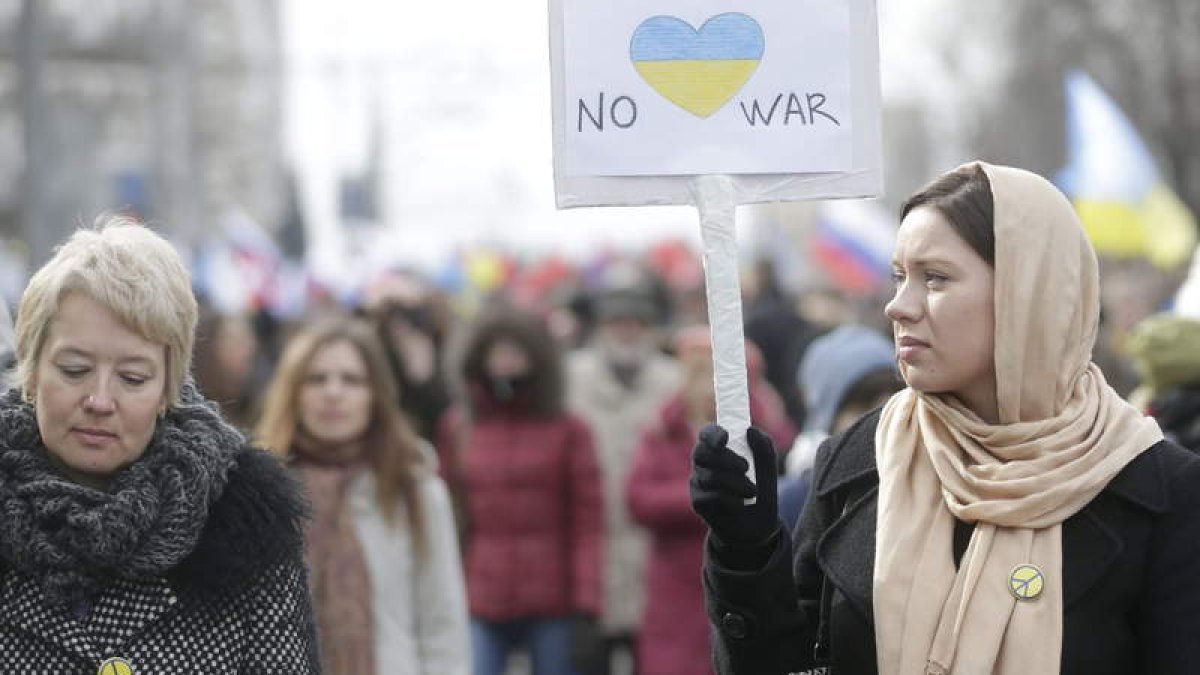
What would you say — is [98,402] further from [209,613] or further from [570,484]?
[570,484]

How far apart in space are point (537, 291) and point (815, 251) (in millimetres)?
11269

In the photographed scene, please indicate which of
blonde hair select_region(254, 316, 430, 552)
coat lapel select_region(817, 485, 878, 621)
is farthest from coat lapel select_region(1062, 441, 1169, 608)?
blonde hair select_region(254, 316, 430, 552)

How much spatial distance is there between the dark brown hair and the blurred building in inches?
95.1

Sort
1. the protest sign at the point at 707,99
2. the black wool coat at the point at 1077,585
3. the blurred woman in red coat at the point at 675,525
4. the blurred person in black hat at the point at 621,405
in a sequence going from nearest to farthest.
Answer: the black wool coat at the point at 1077,585 → the protest sign at the point at 707,99 → the blurred woman in red coat at the point at 675,525 → the blurred person in black hat at the point at 621,405

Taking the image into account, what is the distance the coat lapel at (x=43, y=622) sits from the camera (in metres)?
4.66

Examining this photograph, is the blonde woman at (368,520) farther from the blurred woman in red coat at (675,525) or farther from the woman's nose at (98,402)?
the blurred woman in red coat at (675,525)

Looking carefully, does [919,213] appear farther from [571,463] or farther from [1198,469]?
[571,463]

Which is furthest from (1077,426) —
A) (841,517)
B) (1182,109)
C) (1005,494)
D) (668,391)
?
(1182,109)

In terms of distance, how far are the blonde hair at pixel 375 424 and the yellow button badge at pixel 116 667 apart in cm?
265

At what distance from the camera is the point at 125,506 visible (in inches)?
183

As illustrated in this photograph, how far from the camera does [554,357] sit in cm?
1038

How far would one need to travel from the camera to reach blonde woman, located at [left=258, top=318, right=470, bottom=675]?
284 inches

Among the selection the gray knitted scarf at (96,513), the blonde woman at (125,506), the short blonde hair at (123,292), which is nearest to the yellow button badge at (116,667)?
the blonde woman at (125,506)

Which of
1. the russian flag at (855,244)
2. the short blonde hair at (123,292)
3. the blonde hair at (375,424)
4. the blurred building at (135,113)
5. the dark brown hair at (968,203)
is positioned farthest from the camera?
the russian flag at (855,244)
